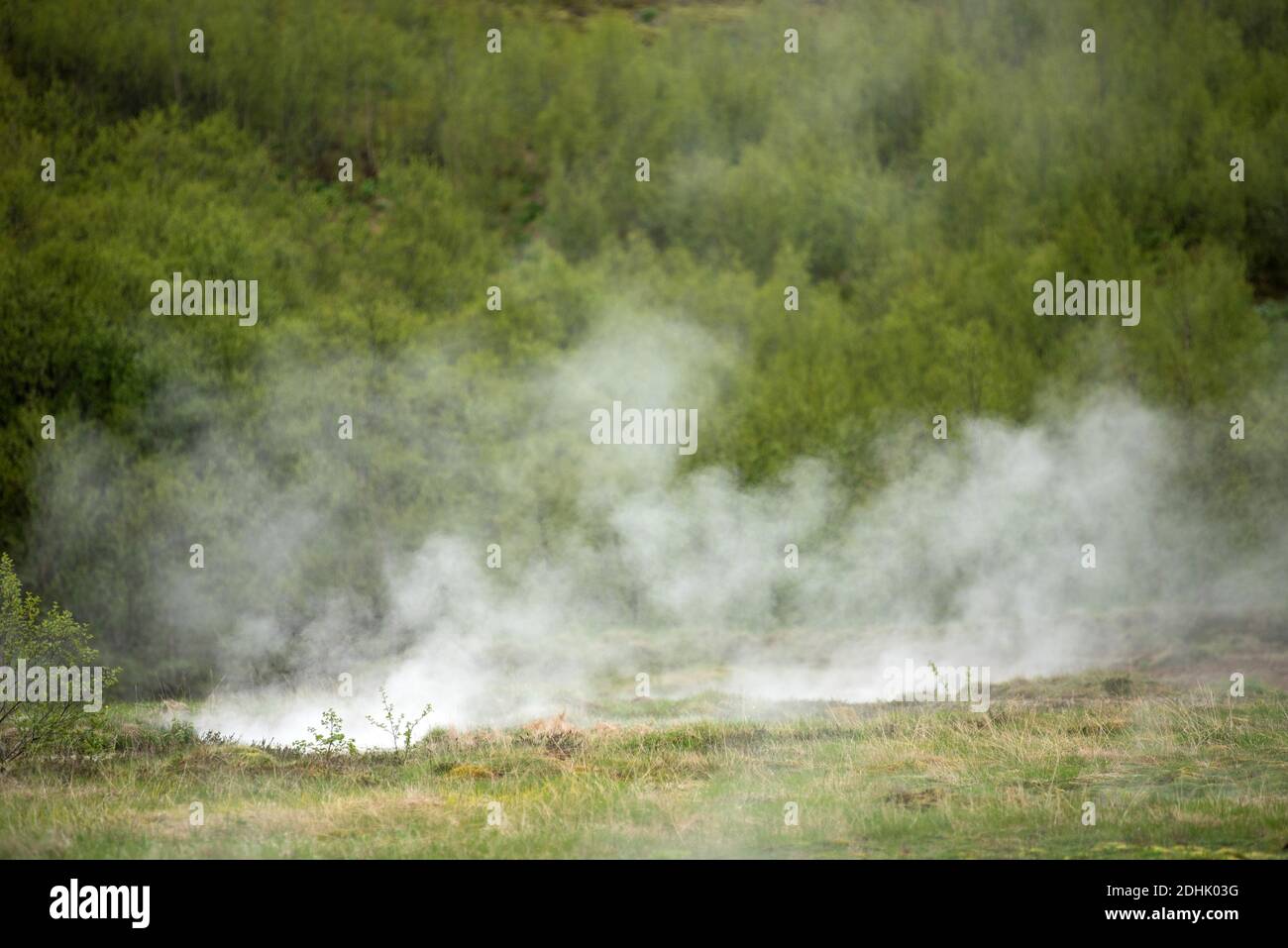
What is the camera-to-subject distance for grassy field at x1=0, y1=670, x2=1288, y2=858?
10266mm

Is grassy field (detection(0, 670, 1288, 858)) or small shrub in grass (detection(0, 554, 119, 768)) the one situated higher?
small shrub in grass (detection(0, 554, 119, 768))

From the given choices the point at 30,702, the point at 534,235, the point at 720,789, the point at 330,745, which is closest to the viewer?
the point at 720,789

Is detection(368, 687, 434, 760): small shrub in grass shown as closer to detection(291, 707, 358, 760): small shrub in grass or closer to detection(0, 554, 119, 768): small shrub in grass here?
detection(291, 707, 358, 760): small shrub in grass

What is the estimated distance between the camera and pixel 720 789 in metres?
12.3

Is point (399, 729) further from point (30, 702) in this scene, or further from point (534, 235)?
point (534, 235)

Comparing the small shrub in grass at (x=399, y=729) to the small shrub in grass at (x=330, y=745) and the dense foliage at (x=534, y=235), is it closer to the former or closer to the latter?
the small shrub in grass at (x=330, y=745)

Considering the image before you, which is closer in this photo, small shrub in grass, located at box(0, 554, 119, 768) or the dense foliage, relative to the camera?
small shrub in grass, located at box(0, 554, 119, 768)

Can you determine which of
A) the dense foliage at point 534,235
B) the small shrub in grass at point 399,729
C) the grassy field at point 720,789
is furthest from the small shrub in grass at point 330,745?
the dense foliage at point 534,235

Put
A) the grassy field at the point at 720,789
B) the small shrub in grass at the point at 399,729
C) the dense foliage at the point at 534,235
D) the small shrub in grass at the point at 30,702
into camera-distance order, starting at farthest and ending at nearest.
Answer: the dense foliage at the point at 534,235, the small shrub in grass at the point at 399,729, the small shrub in grass at the point at 30,702, the grassy field at the point at 720,789

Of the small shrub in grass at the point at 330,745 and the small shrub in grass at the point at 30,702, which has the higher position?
the small shrub in grass at the point at 30,702

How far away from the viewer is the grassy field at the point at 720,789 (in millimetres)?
10266

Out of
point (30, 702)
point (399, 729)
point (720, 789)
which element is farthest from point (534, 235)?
point (720, 789)

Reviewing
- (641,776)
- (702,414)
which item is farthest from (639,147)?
(641,776)

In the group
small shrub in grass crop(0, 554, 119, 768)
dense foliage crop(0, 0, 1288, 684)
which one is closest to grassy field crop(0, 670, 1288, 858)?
small shrub in grass crop(0, 554, 119, 768)
